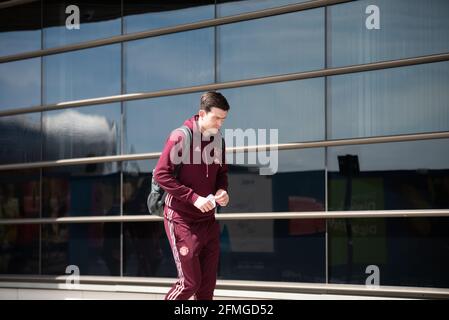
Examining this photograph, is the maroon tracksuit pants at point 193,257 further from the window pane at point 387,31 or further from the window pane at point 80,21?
the window pane at point 80,21

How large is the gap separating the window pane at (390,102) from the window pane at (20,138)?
4.27m

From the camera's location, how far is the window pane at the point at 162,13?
27.8 ft

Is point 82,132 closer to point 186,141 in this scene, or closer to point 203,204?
point 186,141

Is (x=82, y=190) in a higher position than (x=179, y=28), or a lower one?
lower

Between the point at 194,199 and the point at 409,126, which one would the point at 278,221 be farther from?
the point at 194,199

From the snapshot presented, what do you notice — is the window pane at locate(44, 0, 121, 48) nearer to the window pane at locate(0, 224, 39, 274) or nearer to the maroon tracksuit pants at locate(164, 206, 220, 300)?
the window pane at locate(0, 224, 39, 274)

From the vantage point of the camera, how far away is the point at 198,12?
335 inches

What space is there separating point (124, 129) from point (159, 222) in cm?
131

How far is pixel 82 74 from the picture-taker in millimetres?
9320

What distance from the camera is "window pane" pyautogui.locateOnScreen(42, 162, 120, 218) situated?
352 inches

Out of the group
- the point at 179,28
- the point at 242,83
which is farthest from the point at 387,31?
the point at 179,28

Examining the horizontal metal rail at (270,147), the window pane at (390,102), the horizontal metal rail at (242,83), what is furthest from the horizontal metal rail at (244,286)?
the horizontal metal rail at (242,83)

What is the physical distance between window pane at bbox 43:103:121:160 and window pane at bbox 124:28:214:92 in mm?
522

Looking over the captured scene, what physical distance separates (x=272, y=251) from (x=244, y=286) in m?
0.53
